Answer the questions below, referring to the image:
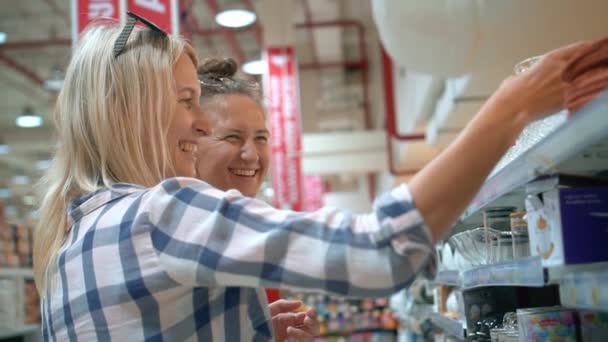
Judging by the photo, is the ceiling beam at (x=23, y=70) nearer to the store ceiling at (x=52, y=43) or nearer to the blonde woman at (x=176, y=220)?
the store ceiling at (x=52, y=43)

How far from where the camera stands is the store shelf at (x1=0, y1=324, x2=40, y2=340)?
5504mm

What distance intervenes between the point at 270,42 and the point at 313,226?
9.02 meters

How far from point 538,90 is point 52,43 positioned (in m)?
11.3

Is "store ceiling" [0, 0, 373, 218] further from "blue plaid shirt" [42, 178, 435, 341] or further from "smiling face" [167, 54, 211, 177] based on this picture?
"blue plaid shirt" [42, 178, 435, 341]

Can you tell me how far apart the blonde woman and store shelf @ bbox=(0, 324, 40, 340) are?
441 cm

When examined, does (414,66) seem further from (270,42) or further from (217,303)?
(270,42)

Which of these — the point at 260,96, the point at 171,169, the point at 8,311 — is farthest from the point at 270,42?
the point at 171,169

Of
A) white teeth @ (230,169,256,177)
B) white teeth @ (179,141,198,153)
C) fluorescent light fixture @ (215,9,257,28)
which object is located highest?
fluorescent light fixture @ (215,9,257,28)

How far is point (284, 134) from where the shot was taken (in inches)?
381

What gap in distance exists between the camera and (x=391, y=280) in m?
1.05

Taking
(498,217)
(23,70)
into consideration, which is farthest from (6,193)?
(498,217)

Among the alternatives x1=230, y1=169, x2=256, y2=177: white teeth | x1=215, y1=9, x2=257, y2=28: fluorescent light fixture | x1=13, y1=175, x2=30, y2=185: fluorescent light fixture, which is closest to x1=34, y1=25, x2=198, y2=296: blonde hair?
x1=230, y1=169, x2=256, y2=177: white teeth

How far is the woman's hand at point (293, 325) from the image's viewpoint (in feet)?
6.36

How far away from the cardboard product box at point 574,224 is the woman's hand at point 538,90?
26 centimetres
